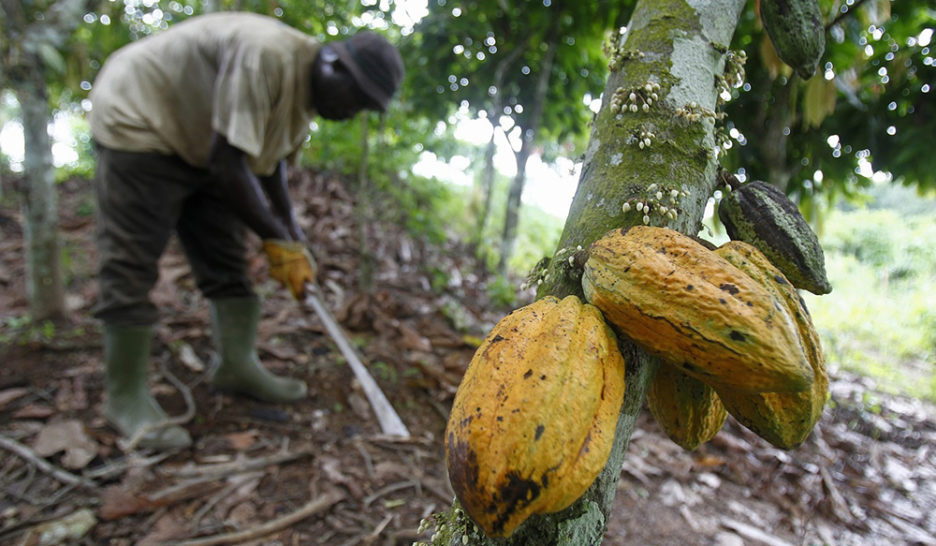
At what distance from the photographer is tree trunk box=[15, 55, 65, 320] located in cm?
255

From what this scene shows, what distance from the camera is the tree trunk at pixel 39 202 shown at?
100 inches

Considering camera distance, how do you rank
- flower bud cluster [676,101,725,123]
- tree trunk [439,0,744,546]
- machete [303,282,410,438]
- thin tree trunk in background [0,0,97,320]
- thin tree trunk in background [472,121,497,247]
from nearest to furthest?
1. tree trunk [439,0,744,546]
2. flower bud cluster [676,101,725,123]
3. machete [303,282,410,438]
4. thin tree trunk in background [0,0,97,320]
5. thin tree trunk in background [472,121,497,247]

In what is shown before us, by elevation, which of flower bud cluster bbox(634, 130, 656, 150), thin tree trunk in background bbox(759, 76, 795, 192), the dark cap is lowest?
flower bud cluster bbox(634, 130, 656, 150)

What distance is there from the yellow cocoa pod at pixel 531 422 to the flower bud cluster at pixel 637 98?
353 millimetres

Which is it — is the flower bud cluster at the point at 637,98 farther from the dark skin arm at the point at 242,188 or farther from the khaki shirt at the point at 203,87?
the dark skin arm at the point at 242,188

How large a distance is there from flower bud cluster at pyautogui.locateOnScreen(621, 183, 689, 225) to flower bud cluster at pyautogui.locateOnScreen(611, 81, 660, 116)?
128 millimetres

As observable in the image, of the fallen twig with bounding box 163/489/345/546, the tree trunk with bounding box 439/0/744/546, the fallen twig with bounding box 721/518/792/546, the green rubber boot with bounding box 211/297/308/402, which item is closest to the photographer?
the tree trunk with bounding box 439/0/744/546

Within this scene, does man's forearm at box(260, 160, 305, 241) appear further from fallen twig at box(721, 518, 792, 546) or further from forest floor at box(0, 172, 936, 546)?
fallen twig at box(721, 518, 792, 546)

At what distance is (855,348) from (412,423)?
4688 millimetres

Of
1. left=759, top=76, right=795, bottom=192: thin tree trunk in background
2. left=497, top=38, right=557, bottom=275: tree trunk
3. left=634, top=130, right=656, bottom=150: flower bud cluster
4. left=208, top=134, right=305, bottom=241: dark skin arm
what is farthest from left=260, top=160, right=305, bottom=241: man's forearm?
left=759, top=76, right=795, bottom=192: thin tree trunk in background

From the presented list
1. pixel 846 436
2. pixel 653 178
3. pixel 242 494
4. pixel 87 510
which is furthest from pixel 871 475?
pixel 87 510

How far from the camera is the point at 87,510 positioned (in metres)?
1.55

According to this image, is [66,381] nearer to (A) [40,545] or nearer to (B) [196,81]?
(A) [40,545]

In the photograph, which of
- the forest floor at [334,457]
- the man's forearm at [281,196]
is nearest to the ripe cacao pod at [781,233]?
the forest floor at [334,457]
